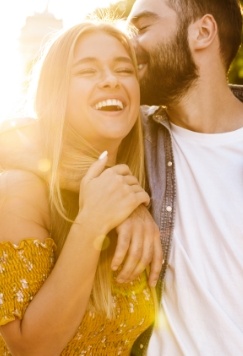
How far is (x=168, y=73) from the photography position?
334 cm

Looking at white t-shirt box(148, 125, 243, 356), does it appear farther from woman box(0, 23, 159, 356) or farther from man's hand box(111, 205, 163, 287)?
man's hand box(111, 205, 163, 287)

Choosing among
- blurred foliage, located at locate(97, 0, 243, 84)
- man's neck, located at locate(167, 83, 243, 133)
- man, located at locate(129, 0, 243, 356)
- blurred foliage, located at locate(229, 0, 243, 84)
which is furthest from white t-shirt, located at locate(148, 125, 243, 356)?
blurred foliage, located at locate(229, 0, 243, 84)

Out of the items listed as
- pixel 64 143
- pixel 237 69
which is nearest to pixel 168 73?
pixel 64 143

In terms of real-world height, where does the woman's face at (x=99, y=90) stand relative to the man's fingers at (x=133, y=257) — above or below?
above

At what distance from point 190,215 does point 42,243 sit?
0.91 metres

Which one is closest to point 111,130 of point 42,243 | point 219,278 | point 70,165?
point 70,165

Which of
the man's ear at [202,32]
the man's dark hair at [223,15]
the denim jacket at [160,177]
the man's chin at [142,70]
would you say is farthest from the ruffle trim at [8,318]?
the man's dark hair at [223,15]

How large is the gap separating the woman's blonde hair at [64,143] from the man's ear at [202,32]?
26.6 inches

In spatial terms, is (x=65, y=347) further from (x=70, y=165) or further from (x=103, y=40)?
(x=103, y=40)

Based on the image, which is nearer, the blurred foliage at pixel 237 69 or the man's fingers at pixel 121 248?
the man's fingers at pixel 121 248

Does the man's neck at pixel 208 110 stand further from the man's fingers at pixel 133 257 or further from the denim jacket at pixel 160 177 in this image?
the man's fingers at pixel 133 257

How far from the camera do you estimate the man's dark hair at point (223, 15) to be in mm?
3430

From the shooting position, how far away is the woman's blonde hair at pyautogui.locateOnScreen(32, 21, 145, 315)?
93.4 inches

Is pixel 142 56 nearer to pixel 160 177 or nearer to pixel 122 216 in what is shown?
pixel 160 177
